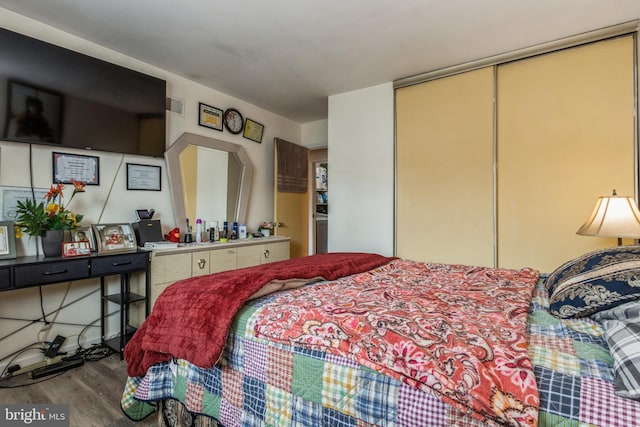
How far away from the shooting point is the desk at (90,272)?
1.88m

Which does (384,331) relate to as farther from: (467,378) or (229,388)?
(229,388)

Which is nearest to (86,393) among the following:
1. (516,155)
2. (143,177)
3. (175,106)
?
(143,177)

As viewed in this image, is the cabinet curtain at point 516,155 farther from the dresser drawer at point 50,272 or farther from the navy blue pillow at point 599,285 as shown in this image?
the dresser drawer at point 50,272

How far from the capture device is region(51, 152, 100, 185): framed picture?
2396 millimetres

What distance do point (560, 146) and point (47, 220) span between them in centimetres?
394

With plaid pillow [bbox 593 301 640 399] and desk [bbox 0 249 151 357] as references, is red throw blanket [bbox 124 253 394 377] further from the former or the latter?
plaid pillow [bbox 593 301 640 399]

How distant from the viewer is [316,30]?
2.43 m

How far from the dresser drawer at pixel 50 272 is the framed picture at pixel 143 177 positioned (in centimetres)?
90

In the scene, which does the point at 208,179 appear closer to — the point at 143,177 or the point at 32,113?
the point at 143,177

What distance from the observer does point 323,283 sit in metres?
1.68

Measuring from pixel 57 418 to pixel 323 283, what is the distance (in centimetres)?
155

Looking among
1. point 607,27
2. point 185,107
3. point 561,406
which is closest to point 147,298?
point 185,107

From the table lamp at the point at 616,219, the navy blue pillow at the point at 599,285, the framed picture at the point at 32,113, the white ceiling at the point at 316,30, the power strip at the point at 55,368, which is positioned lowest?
the power strip at the point at 55,368

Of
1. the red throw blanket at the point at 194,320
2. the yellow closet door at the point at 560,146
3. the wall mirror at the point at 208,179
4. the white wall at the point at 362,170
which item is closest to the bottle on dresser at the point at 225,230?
the wall mirror at the point at 208,179
